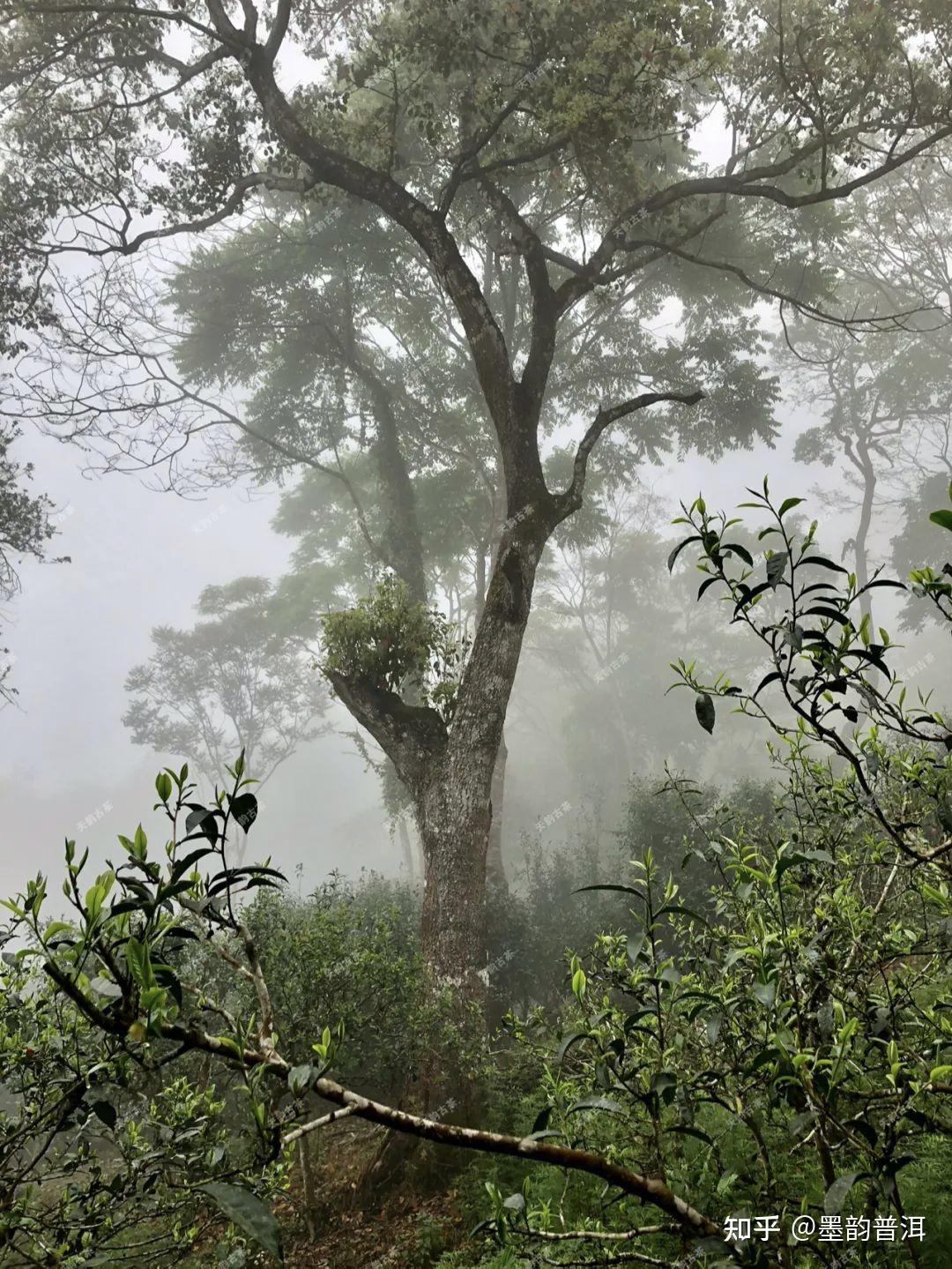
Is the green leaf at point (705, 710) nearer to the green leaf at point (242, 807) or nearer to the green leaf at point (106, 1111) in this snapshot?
the green leaf at point (242, 807)

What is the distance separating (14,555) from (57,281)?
168 inches

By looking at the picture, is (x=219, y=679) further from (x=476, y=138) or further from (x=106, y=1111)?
(x=106, y=1111)

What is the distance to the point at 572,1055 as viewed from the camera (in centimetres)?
264

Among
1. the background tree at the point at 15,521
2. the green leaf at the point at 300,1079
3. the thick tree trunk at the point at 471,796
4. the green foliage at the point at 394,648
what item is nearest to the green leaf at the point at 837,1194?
the green leaf at the point at 300,1079

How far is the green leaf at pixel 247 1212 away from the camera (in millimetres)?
763

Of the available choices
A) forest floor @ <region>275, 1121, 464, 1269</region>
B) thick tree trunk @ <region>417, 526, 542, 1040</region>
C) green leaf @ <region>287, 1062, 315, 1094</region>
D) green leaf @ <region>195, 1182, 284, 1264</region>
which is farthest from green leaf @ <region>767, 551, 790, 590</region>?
thick tree trunk @ <region>417, 526, 542, 1040</region>

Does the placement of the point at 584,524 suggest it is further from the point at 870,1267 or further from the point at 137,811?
the point at 137,811

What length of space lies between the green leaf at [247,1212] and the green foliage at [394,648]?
6209mm

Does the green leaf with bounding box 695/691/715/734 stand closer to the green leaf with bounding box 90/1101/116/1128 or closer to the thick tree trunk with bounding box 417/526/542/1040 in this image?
the green leaf with bounding box 90/1101/116/1128

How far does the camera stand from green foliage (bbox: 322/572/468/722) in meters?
7.23

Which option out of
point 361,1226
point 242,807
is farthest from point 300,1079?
point 361,1226

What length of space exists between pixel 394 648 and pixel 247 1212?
6664 mm

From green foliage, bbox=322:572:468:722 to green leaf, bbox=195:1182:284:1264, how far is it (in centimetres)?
621

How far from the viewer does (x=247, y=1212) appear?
782mm
